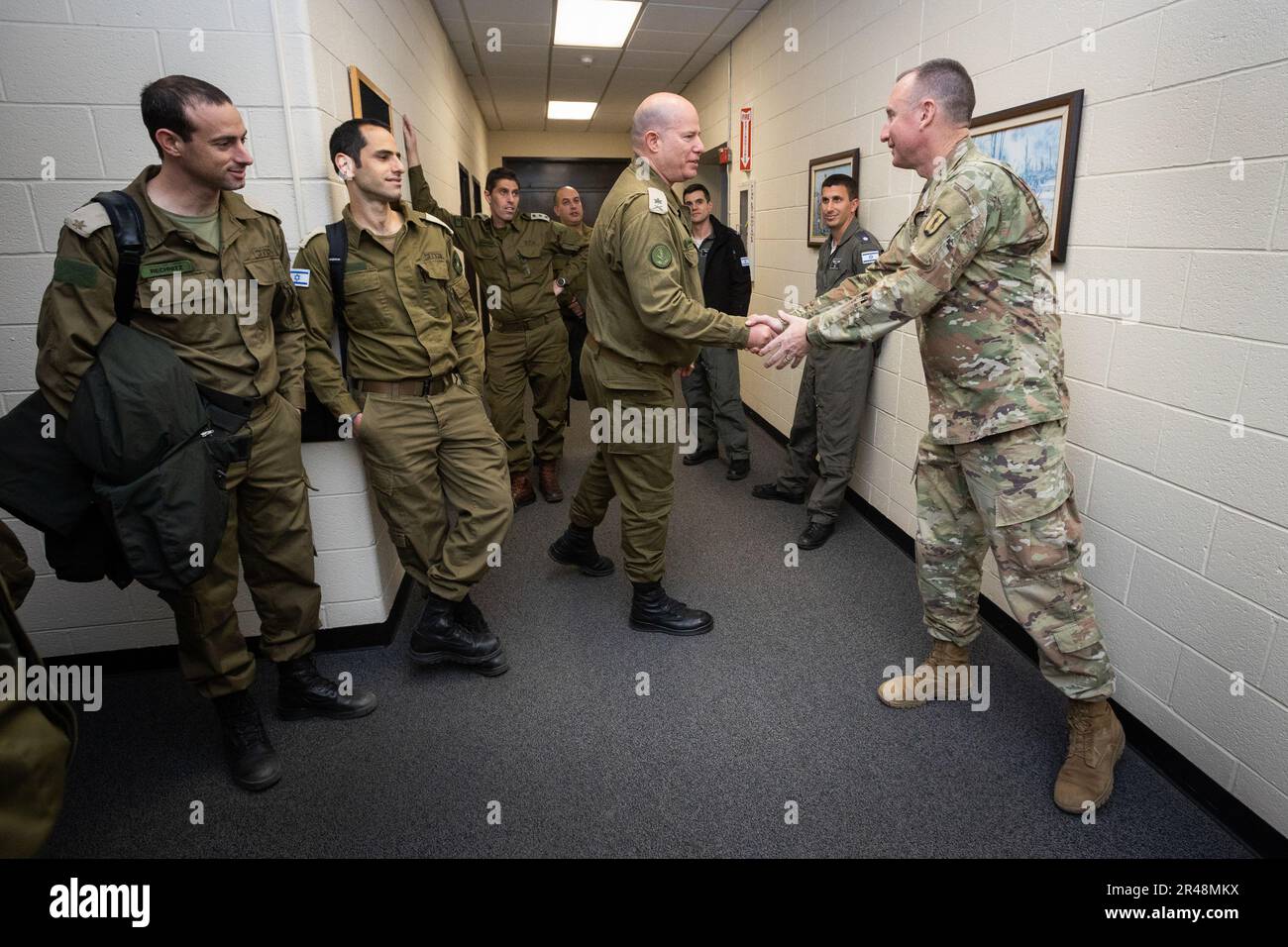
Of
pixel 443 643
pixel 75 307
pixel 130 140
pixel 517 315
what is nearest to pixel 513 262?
pixel 517 315

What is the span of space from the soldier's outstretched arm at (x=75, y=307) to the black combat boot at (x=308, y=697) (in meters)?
0.91

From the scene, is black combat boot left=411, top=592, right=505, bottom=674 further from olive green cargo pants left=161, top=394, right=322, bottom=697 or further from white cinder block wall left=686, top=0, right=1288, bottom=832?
white cinder block wall left=686, top=0, right=1288, bottom=832

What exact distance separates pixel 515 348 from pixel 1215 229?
280 cm

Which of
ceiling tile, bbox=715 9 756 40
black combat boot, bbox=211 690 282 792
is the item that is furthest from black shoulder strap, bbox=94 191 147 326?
ceiling tile, bbox=715 9 756 40

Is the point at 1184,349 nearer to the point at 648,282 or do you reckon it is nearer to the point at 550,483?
the point at 648,282

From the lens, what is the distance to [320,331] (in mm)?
2082

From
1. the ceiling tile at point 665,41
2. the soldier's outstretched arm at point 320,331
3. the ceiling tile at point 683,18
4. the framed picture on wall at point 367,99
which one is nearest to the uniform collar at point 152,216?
the soldier's outstretched arm at point 320,331

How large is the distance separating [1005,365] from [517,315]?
8.12ft

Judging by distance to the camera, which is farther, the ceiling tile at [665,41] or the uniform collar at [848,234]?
the ceiling tile at [665,41]

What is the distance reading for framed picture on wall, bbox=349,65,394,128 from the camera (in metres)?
2.35

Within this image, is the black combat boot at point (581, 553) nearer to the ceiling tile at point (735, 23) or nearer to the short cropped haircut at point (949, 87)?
the short cropped haircut at point (949, 87)

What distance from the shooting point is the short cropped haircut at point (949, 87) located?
1721 mm

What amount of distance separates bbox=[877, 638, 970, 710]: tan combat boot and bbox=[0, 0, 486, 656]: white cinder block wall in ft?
5.57

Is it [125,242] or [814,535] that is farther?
[814,535]
